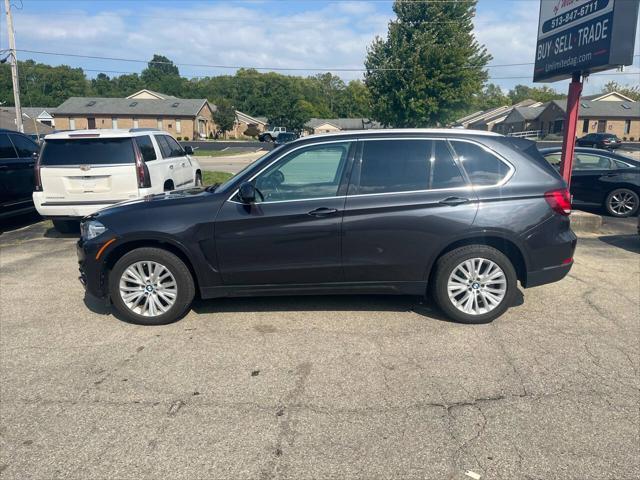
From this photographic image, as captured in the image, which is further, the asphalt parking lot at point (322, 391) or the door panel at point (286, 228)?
the door panel at point (286, 228)

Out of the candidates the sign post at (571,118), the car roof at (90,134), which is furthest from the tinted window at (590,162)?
the car roof at (90,134)

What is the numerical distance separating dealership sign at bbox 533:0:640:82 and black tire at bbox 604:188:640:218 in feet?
9.67

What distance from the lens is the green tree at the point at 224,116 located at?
258 feet

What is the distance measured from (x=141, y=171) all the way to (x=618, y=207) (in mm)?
9679

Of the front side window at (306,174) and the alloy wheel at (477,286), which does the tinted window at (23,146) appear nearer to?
the front side window at (306,174)

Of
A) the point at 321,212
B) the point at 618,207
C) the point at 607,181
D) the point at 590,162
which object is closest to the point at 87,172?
the point at 321,212

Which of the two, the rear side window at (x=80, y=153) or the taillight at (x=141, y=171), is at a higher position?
the rear side window at (x=80, y=153)

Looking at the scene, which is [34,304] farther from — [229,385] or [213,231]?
[229,385]

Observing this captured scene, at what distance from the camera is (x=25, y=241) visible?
29.2 ft

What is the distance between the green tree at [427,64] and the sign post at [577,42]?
1270 inches

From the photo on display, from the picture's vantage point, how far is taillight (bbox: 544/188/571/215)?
4.77m

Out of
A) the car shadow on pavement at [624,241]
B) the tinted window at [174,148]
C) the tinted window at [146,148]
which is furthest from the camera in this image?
the tinted window at [174,148]

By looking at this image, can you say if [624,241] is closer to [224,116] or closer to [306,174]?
[306,174]

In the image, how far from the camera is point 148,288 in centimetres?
484
